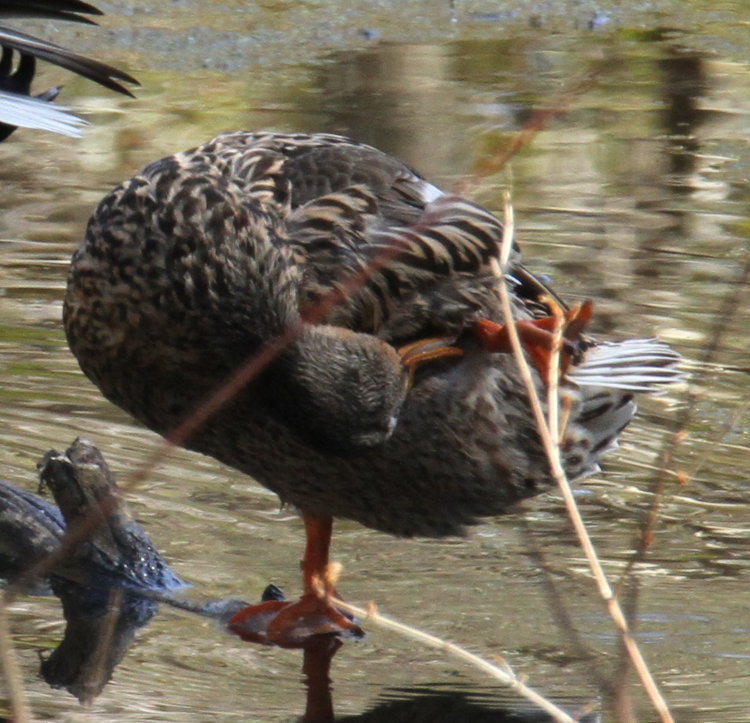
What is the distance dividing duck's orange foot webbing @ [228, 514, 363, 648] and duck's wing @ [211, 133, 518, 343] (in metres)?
0.71

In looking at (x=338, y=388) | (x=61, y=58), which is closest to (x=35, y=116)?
(x=61, y=58)

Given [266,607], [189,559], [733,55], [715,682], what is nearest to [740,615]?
[715,682]

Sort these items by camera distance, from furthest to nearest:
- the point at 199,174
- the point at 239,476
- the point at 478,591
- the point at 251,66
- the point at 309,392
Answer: the point at 251,66 → the point at 239,476 → the point at 478,591 → the point at 199,174 → the point at 309,392

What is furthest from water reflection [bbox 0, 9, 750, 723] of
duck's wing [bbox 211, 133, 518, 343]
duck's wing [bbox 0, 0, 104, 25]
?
duck's wing [bbox 0, 0, 104, 25]

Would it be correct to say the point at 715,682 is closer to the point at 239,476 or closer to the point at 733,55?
the point at 239,476

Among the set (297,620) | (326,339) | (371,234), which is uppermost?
(371,234)

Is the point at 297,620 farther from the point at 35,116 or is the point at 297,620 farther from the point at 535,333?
the point at 35,116

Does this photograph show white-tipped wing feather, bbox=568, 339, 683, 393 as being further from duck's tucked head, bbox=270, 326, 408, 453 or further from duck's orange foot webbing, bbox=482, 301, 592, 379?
duck's tucked head, bbox=270, 326, 408, 453

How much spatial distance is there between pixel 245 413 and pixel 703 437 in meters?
2.08

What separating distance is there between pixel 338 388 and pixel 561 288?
341cm

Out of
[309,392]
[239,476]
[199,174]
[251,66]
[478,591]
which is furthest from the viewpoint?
[251,66]

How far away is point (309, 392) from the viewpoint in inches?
140

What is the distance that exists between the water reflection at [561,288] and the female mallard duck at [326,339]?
0.86 ft

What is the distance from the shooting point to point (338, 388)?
11.7ft
